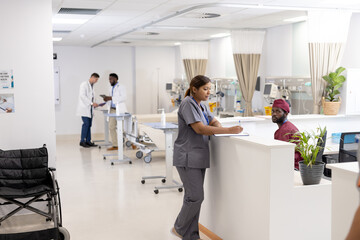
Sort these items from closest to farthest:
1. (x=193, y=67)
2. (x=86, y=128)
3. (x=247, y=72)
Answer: (x=247, y=72) → (x=86, y=128) → (x=193, y=67)

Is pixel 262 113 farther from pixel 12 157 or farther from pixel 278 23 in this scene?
pixel 12 157

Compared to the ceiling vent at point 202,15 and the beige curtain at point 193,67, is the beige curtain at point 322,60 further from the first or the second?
the beige curtain at point 193,67

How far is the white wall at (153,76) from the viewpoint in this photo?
524 inches

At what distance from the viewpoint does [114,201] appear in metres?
5.79

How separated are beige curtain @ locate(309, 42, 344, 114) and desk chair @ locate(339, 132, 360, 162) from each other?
209cm

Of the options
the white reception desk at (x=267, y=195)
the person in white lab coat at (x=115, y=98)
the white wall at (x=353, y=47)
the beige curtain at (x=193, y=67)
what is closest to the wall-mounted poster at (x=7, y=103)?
the white reception desk at (x=267, y=195)

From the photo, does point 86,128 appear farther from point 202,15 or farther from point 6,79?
point 6,79

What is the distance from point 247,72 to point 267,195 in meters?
5.45

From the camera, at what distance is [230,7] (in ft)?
20.4

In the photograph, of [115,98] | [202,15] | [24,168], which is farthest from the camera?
[115,98]

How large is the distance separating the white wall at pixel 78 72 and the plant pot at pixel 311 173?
9.77 meters

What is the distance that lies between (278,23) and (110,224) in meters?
4.92

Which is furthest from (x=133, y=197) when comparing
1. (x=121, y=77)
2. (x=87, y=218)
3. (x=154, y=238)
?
(x=121, y=77)

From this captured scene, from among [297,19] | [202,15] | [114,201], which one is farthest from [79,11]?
[297,19]
